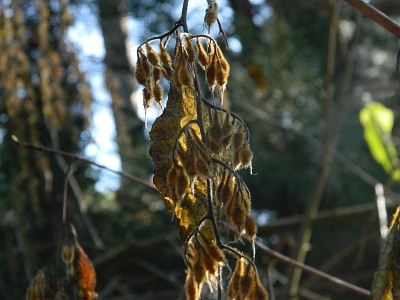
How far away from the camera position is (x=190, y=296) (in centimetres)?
59

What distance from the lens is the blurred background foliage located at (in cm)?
239

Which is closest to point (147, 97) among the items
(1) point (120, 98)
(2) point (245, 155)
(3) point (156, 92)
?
(3) point (156, 92)

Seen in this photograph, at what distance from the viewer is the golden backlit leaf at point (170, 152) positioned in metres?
0.66

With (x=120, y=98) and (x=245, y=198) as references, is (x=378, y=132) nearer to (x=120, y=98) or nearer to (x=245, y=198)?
(x=245, y=198)

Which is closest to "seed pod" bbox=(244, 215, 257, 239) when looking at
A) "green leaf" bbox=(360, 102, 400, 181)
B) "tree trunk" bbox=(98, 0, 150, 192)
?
"green leaf" bbox=(360, 102, 400, 181)

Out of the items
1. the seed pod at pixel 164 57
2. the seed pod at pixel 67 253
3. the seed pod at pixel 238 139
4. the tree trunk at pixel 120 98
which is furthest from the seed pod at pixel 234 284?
the tree trunk at pixel 120 98

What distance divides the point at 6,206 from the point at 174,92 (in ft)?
7.03

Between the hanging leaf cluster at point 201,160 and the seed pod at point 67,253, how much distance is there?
30 centimetres

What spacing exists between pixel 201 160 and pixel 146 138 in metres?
2.47

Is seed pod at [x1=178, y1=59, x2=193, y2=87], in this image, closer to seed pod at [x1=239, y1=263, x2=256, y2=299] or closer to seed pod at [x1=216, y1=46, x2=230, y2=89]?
seed pod at [x1=216, y1=46, x2=230, y2=89]

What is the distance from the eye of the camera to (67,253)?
3.02 ft

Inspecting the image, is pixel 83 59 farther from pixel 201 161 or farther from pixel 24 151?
pixel 201 161

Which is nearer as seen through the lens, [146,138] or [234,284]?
[234,284]

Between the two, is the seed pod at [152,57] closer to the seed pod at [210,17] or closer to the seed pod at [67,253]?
the seed pod at [210,17]
